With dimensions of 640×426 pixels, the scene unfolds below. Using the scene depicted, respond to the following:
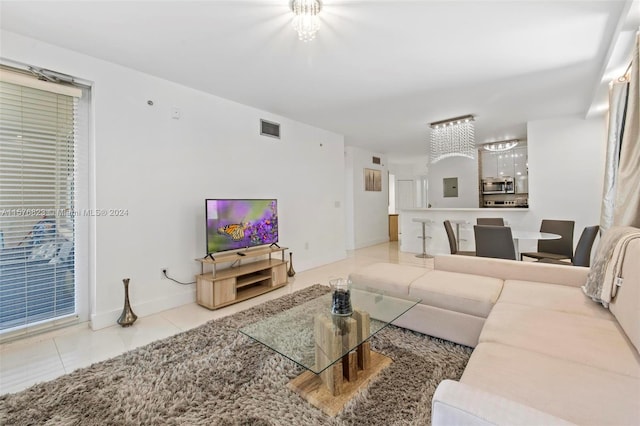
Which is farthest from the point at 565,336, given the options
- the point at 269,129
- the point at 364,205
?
the point at 364,205

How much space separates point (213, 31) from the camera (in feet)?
7.39

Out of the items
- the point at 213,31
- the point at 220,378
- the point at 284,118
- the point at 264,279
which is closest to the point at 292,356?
the point at 220,378

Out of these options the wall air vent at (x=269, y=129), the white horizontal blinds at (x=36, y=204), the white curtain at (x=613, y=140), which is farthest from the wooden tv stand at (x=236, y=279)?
the white curtain at (x=613, y=140)

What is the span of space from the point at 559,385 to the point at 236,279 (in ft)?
9.76

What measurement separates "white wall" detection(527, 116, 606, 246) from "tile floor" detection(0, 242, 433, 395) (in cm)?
487

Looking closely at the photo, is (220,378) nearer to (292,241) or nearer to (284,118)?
(292,241)

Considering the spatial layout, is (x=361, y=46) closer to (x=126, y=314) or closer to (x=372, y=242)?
(x=126, y=314)

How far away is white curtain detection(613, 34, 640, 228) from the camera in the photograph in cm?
208

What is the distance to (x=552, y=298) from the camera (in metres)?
1.92

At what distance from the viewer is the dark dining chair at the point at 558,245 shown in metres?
3.56

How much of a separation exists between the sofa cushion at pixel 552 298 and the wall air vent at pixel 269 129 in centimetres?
352

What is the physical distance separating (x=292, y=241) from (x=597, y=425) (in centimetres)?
396

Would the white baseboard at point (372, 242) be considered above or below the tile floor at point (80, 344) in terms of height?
above

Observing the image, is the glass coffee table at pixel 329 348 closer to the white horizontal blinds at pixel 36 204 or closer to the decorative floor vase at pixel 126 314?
the decorative floor vase at pixel 126 314
